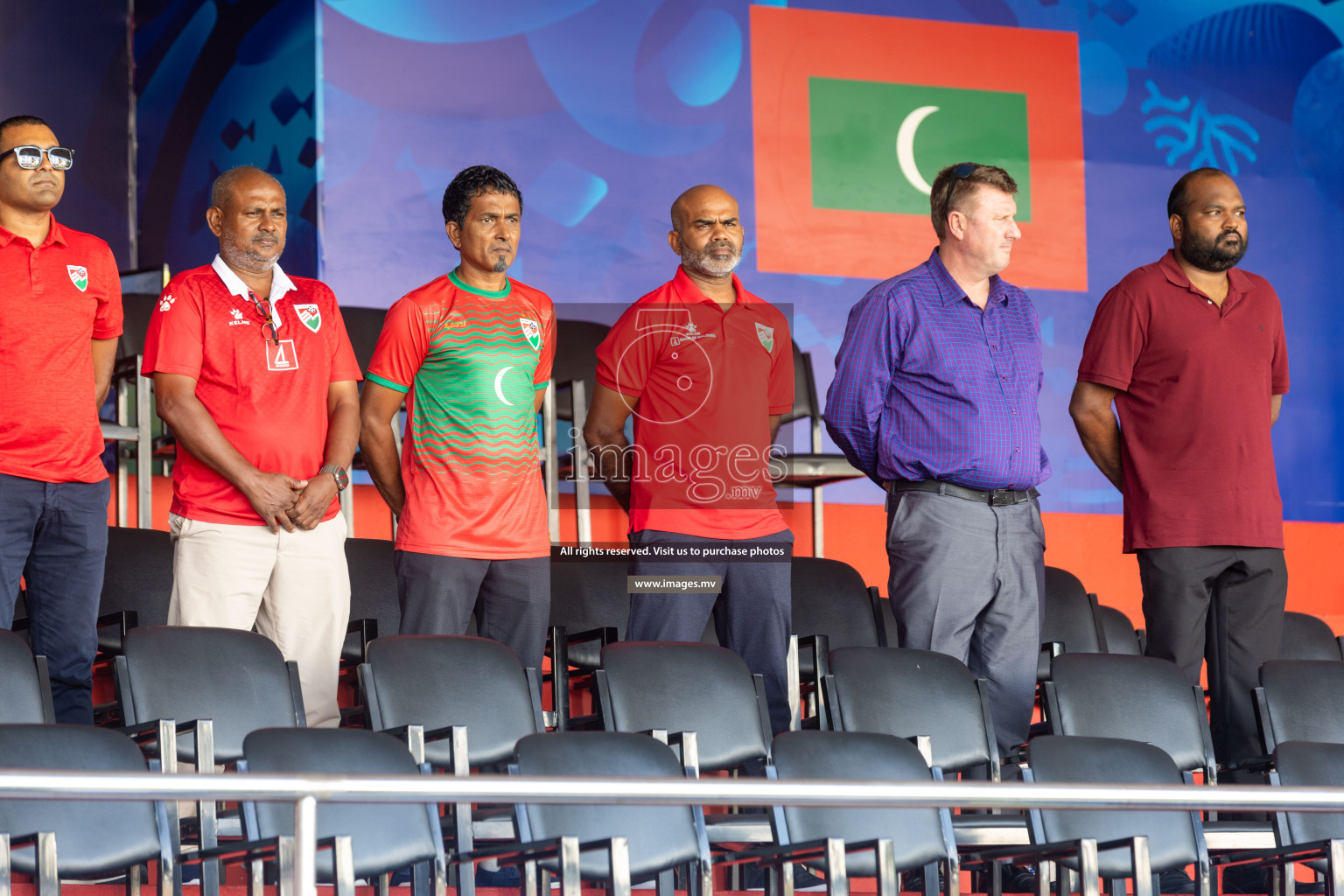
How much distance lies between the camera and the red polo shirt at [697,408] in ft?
11.7

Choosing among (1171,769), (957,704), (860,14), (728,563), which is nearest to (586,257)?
(860,14)

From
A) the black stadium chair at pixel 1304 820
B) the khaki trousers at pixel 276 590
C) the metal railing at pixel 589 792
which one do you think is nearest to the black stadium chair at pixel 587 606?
Result: the khaki trousers at pixel 276 590

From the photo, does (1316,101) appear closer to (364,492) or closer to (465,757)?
(364,492)

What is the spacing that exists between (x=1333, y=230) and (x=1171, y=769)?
14.9 ft

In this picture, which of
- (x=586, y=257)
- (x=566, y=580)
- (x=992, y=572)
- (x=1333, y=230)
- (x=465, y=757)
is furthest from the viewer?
(x=1333, y=230)

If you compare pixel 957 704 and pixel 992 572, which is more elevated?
pixel 992 572

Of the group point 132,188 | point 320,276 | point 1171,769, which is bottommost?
point 1171,769

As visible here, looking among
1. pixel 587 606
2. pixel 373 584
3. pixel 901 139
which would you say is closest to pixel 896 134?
pixel 901 139

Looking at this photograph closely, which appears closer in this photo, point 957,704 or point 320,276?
point 957,704

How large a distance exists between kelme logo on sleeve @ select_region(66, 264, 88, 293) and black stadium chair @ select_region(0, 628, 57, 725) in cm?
96

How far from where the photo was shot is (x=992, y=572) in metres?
3.44

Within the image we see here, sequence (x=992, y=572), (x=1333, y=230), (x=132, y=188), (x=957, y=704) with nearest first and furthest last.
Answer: (x=957, y=704), (x=992, y=572), (x=132, y=188), (x=1333, y=230)

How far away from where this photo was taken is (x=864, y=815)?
2.73 m

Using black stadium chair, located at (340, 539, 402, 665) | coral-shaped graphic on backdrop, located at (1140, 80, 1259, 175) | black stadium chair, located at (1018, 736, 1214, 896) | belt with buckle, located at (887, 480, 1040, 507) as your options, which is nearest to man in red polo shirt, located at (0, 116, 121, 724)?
black stadium chair, located at (340, 539, 402, 665)
